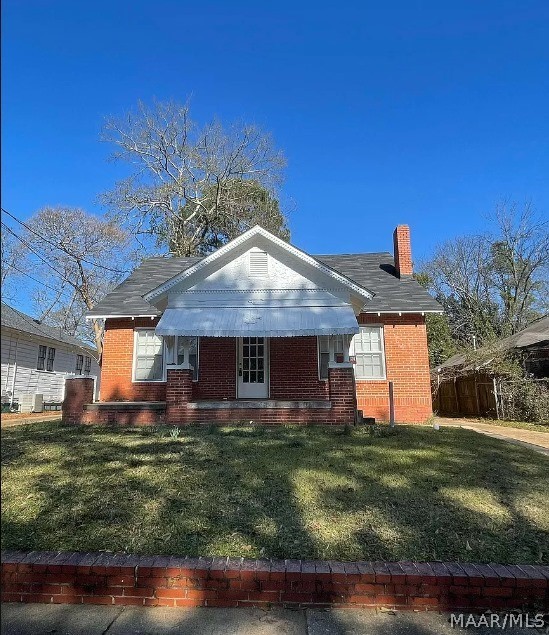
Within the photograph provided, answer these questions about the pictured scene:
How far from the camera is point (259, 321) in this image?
11.3m

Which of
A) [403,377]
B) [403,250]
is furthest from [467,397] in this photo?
[403,250]

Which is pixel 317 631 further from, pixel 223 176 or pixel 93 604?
pixel 223 176

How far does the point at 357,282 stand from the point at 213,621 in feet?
38.5

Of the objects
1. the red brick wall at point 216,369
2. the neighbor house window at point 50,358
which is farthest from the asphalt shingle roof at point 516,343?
the neighbor house window at point 50,358

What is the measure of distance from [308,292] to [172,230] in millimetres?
19813

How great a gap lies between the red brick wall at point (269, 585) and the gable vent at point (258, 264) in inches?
367

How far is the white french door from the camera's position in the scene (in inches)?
518

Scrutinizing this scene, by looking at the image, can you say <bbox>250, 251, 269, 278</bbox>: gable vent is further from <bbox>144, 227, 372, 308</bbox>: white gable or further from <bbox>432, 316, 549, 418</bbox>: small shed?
<bbox>432, 316, 549, 418</bbox>: small shed

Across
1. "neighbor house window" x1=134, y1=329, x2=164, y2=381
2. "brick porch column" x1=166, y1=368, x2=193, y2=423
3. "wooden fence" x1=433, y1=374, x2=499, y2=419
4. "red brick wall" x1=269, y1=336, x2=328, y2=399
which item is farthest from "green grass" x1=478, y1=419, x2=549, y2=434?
"neighbor house window" x1=134, y1=329, x2=164, y2=381

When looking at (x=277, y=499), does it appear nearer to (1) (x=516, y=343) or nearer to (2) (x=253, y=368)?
(2) (x=253, y=368)

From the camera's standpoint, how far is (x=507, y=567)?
3.62 m

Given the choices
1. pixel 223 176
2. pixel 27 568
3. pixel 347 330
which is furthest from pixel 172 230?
pixel 27 568

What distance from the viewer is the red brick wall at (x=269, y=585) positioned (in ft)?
11.3

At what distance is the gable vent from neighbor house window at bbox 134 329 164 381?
4257 mm
